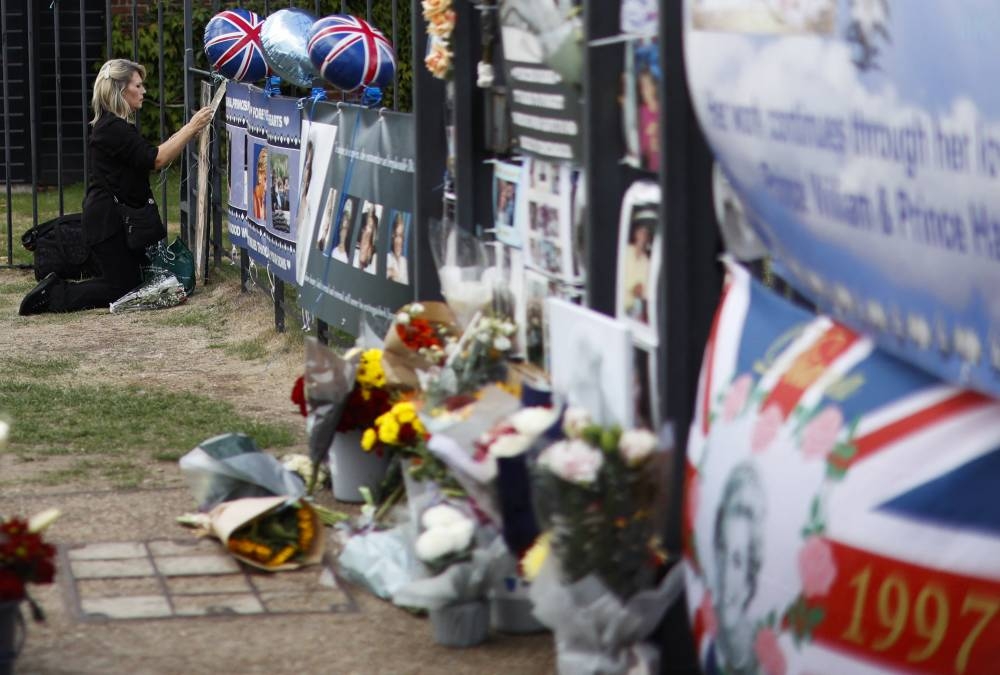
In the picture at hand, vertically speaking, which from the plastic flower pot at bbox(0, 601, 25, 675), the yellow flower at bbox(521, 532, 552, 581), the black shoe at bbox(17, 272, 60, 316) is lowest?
the black shoe at bbox(17, 272, 60, 316)

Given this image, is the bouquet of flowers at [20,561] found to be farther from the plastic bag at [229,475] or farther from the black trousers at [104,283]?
the black trousers at [104,283]

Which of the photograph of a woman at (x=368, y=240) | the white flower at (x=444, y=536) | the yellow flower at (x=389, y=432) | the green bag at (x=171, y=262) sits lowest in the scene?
the green bag at (x=171, y=262)

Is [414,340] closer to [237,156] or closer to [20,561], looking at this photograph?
[20,561]

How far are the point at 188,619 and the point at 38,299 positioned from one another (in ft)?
21.5

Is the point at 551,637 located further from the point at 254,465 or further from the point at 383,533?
the point at 254,465

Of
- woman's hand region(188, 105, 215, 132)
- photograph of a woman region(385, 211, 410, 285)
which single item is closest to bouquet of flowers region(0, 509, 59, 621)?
photograph of a woman region(385, 211, 410, 285)

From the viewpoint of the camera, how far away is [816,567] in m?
3.21

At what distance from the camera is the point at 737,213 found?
13.0 feet

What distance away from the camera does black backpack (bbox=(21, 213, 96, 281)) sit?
37.4 ft

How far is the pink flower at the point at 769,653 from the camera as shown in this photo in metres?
3.35

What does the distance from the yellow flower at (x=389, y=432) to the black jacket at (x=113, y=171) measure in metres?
5.90

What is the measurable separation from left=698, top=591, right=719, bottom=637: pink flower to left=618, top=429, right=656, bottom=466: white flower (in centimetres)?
34

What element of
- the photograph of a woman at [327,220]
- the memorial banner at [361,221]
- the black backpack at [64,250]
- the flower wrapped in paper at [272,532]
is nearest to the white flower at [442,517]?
the flower wrapped in paper at [272,532]

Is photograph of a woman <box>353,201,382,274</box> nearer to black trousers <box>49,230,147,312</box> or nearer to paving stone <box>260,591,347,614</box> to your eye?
paving stone <box>260,591,347,614</box>
